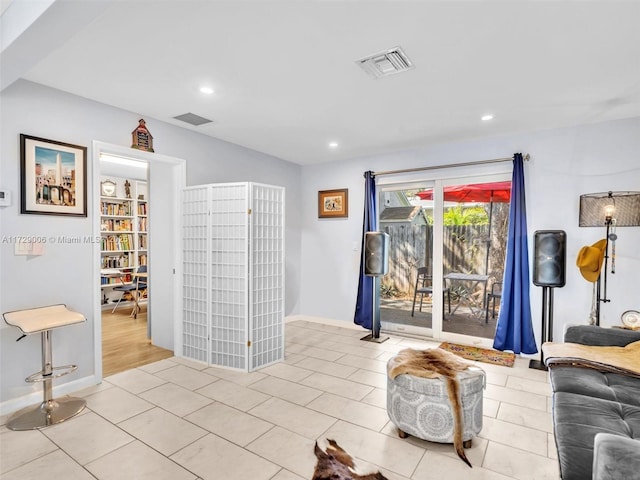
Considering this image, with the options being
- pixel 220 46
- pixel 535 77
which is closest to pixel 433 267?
pixel 535 77

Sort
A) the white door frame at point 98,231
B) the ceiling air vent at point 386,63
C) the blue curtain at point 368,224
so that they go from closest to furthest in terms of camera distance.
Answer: the ceiling air vent at point 386,63, the white door frame at point 98,231, the blue curtain at point 368,224

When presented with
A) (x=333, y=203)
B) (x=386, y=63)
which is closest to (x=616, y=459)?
(x=386, y=63)

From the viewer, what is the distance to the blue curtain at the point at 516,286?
3.74m

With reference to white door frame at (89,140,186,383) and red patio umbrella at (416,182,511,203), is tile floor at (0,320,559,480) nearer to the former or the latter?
white door frame at (89,140,186,383)

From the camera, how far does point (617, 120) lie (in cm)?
337

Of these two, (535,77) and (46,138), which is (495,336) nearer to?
(535,77)

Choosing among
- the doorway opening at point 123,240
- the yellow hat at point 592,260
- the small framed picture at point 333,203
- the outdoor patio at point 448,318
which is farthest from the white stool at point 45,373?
the yellow hat at point 592,260

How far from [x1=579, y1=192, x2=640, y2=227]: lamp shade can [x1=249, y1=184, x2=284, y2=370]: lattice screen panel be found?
312 centimetres

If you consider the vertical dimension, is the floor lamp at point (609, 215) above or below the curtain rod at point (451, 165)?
below

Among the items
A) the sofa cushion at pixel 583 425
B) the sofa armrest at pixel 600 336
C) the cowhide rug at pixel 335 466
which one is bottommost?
Answer: the cowhide rug at pixel 335 466

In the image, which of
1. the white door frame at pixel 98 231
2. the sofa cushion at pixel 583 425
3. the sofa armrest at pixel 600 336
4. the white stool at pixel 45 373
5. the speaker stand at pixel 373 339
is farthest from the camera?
the speaker stand at pixel 373 339

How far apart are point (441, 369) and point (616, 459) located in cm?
111

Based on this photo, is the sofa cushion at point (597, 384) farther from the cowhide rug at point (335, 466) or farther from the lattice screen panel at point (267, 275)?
the lattice screen panel at point (267, 275)

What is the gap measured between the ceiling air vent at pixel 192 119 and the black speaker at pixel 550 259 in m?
3.56
